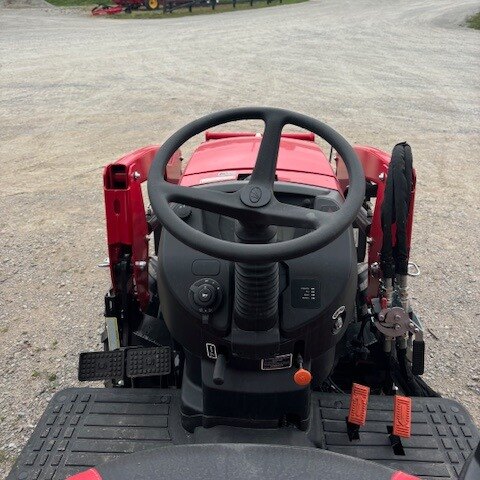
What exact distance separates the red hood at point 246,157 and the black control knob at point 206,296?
25.3 inches

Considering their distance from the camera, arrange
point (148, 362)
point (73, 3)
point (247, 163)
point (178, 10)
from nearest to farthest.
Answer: point (148, 362), point (247, 163), point (178, 10), point (73, 3)

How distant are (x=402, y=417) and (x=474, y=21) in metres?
17.4

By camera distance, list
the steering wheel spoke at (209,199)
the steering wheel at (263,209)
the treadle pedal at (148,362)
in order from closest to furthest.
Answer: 1. the steering wheel at (263,209)
2. the steering wheel spoke at (209,199)
3. the treadle pedal at (148,362)

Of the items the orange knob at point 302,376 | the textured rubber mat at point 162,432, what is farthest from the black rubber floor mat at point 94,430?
the orange knob at point 302,376

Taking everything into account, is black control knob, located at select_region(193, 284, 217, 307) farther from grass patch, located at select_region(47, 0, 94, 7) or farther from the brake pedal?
grass patch, located at select_region(47, 0, 94, 7)

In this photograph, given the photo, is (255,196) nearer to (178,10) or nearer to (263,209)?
(263,209)

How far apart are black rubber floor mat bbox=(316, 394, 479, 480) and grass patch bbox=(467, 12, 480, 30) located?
53.3 ft

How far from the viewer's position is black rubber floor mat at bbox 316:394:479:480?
1850 mm

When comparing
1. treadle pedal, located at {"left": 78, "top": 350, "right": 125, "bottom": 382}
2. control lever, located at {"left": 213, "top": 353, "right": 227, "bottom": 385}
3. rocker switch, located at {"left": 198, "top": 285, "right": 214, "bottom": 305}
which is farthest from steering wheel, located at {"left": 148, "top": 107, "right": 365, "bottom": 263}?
treadle pedal, located at {"left": 78, "top": 350, "right": 125, "bottom": 382}

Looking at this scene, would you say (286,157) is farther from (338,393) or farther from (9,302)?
(9,302)

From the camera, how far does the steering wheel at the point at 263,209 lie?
4.63 feet

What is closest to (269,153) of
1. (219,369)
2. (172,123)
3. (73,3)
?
(219,369)

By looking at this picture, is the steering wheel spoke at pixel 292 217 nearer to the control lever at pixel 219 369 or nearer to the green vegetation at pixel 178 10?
the control lever at pixel 219 369

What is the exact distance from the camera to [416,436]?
76.5 inches
